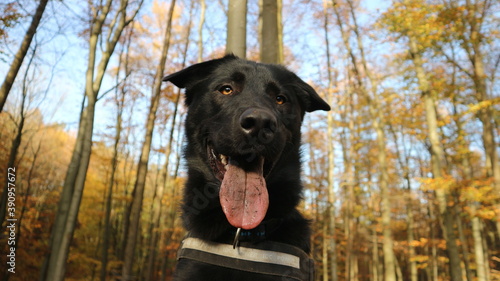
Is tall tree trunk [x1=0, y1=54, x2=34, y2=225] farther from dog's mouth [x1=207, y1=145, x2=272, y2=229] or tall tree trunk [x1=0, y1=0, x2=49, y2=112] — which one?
dog's mouth [x1=207, y1=145, x2=272, y2=229]

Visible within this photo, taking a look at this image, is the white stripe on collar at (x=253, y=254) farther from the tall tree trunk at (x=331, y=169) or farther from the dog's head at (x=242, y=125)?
the tall tree trunk at (x=331, y=169)

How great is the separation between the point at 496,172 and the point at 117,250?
80.5 feet

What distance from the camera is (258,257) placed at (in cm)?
212

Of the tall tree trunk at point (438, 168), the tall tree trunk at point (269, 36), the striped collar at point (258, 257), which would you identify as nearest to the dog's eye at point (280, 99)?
the striped collar at point (258, 257)

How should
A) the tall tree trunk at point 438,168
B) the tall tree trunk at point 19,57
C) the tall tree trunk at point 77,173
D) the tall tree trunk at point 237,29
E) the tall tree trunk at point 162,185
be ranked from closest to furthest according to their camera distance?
the tall tree trunk at point 237,29 < the tall tree trunk at point 19,57 < the tall tree trunk at point 77,173 < the tall tree trunk at point 438,168 < the tall tree trunk at point 162,185

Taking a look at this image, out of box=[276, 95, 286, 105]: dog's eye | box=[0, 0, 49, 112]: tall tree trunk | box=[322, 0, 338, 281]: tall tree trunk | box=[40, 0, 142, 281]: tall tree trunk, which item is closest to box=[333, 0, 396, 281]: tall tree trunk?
box=[322, 0, 338, 281]: tall tree trunk

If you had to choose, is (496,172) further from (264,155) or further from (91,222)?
(91,222)

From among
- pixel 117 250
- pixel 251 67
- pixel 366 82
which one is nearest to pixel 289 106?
pixel 251 67

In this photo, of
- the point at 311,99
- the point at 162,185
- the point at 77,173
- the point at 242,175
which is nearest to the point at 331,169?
the point at 162,185

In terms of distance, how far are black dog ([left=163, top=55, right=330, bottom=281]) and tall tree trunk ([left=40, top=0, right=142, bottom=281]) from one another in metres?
7.78

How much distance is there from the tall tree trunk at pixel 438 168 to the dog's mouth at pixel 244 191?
400 inches

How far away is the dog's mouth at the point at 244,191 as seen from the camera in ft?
6.99

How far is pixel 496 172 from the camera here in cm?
1070

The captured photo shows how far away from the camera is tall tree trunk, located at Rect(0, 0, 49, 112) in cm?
701
